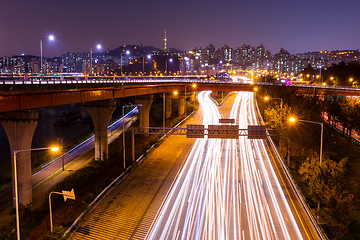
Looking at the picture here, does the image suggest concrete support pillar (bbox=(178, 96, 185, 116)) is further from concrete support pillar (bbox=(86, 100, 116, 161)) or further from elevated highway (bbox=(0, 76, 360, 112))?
concrete support pillar (bbox=(86, 100, 116, 161))

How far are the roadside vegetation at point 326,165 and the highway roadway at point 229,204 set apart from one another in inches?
78.8

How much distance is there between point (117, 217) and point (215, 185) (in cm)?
1023

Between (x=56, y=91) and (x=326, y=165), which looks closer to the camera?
(x=326, y=165)

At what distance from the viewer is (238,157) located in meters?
42.5

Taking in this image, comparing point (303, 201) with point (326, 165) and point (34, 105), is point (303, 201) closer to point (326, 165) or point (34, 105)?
point (326, 165)

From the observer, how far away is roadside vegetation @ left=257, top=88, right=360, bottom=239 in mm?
24031

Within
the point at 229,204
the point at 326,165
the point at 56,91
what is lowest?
the point at 229,204

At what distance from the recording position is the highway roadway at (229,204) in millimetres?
22719

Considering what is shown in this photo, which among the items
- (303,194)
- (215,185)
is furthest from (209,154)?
(303,194)

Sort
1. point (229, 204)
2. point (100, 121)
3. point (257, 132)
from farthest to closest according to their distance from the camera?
point (100, 121) < point (257, 132) < point (229, 204)

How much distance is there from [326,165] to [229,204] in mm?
8400

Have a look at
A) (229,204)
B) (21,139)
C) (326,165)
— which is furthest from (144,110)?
(326,165)

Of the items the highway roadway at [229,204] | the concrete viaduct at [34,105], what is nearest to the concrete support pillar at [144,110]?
the concrete viaduct at [34,105]

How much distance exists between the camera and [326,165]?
2678cm
